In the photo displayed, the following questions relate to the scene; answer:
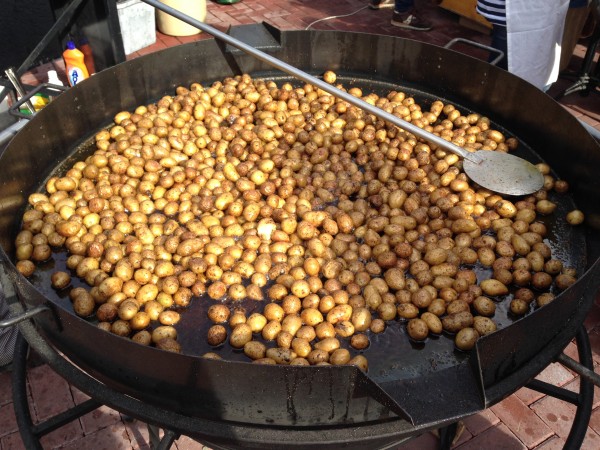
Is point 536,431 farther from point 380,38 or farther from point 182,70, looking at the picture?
point 182,70

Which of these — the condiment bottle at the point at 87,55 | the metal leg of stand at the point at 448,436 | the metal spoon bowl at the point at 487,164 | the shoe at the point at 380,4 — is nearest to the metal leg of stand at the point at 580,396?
the metal leg of stand at the point at 448,436

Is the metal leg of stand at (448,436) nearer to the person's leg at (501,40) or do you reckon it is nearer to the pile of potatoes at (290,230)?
the pile of potatoes at (290,230)

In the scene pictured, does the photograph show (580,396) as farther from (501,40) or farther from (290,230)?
(501,40)

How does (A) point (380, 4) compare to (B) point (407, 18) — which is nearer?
(B) point (407, 18)

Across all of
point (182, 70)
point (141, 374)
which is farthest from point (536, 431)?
point (182, 70)

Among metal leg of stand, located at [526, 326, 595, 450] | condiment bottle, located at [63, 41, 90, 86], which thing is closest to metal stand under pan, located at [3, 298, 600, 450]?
metal leg of stand, located at [526, 326, 595, 450]

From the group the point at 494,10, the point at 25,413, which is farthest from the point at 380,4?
the point at 25,413
